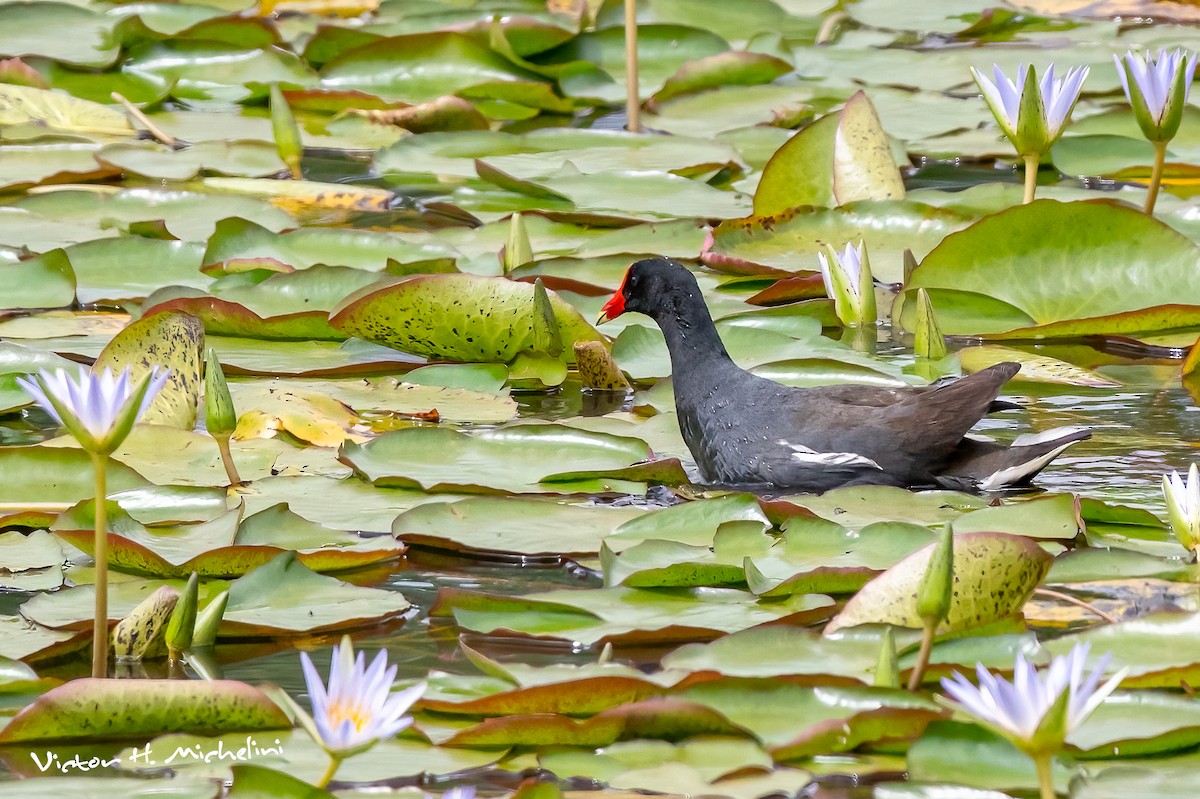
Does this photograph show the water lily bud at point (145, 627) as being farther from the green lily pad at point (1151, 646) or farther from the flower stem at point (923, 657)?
the green lily pad at point (1151, 646)

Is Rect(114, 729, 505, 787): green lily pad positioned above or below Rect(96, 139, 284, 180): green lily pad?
below

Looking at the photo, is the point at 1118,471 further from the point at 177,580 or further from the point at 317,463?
the point at 177,580

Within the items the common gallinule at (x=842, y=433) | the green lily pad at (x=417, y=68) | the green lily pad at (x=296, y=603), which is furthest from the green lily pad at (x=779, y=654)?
the green lily pad at (x=417, y=68)

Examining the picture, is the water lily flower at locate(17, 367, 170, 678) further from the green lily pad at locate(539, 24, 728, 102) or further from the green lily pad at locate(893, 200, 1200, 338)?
the green lily pad at locate(539, 24, 728, 102)

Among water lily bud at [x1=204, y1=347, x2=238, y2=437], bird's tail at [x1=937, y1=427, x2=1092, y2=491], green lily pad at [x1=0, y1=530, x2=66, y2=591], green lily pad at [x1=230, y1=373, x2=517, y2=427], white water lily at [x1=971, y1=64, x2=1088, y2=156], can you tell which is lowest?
bird's tail at [x1=937, y1=427, x2=1092, y2=491]

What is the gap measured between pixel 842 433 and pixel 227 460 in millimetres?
1205

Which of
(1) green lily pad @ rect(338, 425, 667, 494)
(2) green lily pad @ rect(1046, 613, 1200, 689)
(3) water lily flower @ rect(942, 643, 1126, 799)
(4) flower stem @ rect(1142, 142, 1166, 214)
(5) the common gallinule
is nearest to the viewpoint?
(3) water lily flower @ rect(942, 643, 1126, 799)

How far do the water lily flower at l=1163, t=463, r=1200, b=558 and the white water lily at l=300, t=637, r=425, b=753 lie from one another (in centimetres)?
142

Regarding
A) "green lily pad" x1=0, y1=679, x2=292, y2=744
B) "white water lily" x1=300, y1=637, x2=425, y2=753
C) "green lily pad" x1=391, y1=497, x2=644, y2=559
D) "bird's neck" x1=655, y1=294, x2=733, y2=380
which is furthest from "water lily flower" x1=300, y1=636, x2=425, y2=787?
"bird's neck" x1=655, y1=294, x2=733, y2=380

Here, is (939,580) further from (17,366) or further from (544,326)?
(17,366)

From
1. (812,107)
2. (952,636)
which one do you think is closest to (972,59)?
(812,107)

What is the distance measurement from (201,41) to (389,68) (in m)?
0.74

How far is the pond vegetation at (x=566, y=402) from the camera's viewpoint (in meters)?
2.00

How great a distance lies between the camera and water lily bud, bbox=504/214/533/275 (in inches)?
162
